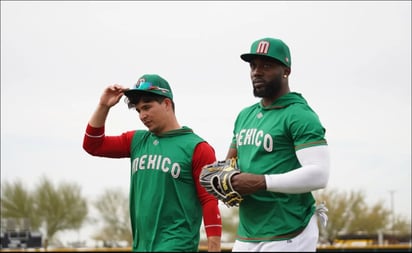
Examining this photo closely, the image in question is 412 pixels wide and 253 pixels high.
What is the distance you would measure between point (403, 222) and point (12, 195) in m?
29.2

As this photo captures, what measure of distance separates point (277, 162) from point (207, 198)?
117cm

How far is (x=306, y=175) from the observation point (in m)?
5.70

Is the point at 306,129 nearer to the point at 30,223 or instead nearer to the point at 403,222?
the point at 30,223

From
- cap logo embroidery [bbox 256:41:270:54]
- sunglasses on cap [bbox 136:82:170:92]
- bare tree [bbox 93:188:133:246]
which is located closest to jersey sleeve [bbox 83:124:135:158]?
sunglasses on cap [bbox 136:82:170:92]

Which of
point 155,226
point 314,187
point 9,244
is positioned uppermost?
point 314,187

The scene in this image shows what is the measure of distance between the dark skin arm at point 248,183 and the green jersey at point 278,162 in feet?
0.55

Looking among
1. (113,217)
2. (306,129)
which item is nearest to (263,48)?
(306,129)

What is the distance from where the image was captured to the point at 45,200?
63.0 meters

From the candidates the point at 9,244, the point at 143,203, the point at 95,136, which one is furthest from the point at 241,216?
the point at 9,244

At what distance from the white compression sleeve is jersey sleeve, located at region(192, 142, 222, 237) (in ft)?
4.10

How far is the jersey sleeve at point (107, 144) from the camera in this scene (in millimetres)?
7270

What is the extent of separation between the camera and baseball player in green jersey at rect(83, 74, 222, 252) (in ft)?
22.7

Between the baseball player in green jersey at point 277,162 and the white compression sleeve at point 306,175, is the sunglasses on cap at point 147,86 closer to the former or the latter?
the baseball player in green jersey at point 277,162

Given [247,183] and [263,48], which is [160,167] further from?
[263,48]
